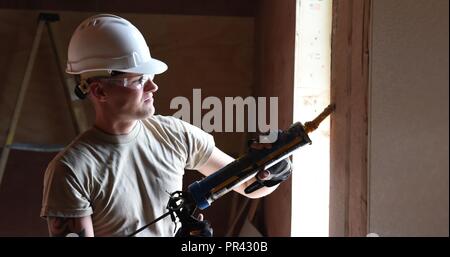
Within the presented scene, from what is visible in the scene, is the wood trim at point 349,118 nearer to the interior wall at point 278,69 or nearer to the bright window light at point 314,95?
the bright window light at point 314,95

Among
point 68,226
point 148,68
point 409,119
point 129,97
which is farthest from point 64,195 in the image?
point 409,119

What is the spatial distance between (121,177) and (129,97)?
8.4 inches

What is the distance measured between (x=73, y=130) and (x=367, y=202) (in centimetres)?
223

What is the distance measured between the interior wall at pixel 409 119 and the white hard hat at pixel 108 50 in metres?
→ 0.65

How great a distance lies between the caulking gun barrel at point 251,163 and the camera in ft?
4.03

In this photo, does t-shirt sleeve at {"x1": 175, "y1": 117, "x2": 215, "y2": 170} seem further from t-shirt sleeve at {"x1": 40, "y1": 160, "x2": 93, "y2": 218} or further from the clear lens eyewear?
t-shirt sleeve at {"x1": 40, "y1": 160, "x2": 93, "y2": 218}

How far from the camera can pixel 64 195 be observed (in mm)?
1268


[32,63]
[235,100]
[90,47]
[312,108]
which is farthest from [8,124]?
[312,108]

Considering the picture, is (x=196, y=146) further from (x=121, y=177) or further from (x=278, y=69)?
(x=278, y=69)

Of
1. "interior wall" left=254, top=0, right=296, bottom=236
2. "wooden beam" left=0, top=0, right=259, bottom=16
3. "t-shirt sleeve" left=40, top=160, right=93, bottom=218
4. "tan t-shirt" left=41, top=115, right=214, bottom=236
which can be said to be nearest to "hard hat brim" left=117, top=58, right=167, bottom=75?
"tan t-shirt" left=41, top=115, right=214, bottom=236

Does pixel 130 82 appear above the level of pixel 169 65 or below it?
below

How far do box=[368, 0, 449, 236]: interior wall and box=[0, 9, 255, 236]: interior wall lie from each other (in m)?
1.94

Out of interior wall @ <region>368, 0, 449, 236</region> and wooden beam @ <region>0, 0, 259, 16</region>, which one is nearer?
interior wall @ <region>368, 0, 449, 236</region>

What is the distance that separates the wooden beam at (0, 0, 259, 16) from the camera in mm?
2867
